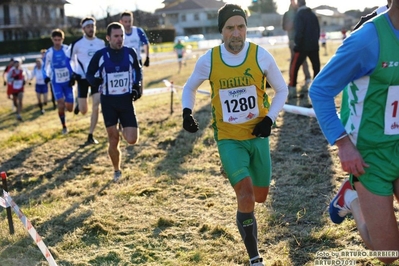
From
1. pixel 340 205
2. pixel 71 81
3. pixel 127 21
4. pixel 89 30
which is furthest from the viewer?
pixel 127 21

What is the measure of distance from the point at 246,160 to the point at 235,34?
3.32ft

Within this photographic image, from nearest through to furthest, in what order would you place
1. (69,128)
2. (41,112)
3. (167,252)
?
(167,252), (69,128), (41,112)

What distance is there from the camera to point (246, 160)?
4.46 m

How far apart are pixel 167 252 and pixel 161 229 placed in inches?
25.4

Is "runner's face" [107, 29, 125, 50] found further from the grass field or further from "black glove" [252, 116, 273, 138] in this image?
"black glove" [252, 116, 273, 138]

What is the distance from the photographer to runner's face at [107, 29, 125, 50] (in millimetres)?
7395

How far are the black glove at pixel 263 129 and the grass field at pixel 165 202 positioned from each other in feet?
3.45

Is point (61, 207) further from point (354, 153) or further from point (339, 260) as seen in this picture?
point (354, 153)

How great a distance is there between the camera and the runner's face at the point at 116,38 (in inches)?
291

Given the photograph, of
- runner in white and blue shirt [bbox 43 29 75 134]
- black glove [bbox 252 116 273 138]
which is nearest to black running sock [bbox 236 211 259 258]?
black glove [bbox 252 116 273 138]

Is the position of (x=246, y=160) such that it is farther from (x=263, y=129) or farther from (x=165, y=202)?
(x=165, y=202)

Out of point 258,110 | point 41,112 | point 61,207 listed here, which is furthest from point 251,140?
point 41,112

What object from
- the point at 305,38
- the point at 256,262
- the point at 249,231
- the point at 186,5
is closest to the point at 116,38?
the point at 249,231

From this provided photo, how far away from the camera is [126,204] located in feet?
21.7
